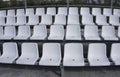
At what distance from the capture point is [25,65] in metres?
6.60

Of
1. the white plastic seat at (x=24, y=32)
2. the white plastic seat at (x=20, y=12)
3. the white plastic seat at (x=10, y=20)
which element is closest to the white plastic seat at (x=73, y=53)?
the white plastic seat at (x=24, y=32)

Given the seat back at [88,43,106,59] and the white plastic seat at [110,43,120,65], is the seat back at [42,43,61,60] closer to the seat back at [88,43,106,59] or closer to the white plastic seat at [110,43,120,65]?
the seat back at [88,43,106,59]

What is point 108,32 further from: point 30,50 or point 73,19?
point 30,50

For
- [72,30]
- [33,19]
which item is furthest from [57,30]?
[33,19]

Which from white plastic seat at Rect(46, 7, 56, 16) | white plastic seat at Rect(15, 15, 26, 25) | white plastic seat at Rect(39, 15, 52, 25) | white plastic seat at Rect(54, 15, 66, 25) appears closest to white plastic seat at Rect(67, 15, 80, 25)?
white plastic seat at Rect(54, 15, 66, 25)

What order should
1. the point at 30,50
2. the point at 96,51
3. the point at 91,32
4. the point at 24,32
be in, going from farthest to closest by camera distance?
the point at 24,32, the point at 91,32, the point at 30,50, the point at 96,51

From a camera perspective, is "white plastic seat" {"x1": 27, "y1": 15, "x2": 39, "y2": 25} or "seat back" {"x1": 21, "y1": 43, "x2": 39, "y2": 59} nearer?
"seat back" {"x1": 21, "y1": 43, "x2": 39, "y2": 59}

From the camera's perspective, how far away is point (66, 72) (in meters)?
6.40

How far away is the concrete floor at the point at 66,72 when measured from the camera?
20.6ft

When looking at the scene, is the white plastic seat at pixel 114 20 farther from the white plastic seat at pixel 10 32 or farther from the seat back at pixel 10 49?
the seat back at pixel 10 49

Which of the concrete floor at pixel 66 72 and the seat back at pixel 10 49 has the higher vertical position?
the seat back at pixel 10 49

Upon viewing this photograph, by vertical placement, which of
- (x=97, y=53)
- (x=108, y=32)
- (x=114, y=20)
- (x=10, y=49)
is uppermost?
(x=114, y=20)

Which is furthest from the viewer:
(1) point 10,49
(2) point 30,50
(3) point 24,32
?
(3) point 24,32

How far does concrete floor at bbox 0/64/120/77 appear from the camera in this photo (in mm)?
6285
